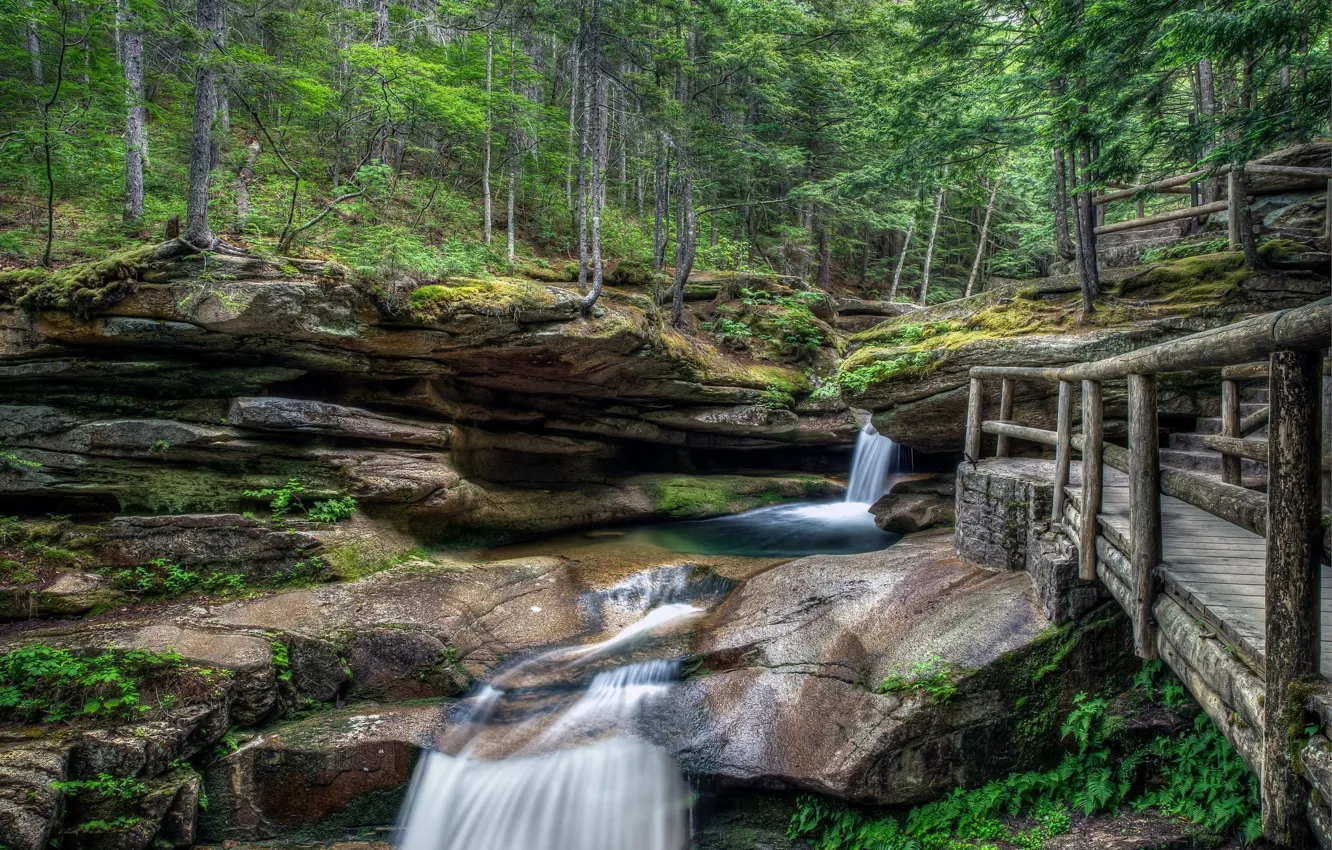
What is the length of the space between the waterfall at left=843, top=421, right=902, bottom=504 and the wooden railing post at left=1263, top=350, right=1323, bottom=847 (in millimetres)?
11775

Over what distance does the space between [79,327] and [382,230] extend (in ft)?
13.8

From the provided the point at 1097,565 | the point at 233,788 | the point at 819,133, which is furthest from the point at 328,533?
the point at 819,133

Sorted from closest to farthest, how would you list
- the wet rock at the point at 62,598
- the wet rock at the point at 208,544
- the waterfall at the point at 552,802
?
the waterfall at the point at 552,802 → the wet rock at the point at 62,598 → the wet rock at the point at 208,544

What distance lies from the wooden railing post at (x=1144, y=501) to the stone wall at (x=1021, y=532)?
2139mm

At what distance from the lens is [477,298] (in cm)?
1013

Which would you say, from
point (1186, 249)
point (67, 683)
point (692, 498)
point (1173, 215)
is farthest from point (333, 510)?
point (1186, 249)

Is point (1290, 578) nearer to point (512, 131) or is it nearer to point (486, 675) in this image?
point (486, 675)

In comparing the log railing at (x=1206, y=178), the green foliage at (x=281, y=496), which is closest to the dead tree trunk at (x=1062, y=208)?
the log railing at (x=1206, y=178)

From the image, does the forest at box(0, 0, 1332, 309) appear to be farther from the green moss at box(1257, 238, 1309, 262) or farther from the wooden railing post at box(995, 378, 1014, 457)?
the wooden railing post at box(995, 378, 1014, 457)

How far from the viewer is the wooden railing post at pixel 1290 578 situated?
226 cm

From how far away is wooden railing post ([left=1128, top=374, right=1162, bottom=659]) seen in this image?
142 inches

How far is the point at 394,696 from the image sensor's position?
739cm

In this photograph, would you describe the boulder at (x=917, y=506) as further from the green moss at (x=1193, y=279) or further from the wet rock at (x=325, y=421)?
the wet rock at (x=325, y=421)

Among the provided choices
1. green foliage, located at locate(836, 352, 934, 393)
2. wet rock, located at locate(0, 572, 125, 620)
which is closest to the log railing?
green foliage, located at locate(836, 352, 934, 393)
